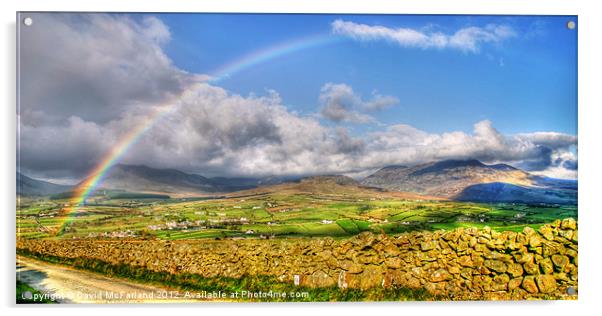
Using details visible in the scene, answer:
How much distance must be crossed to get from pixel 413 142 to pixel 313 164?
205cm

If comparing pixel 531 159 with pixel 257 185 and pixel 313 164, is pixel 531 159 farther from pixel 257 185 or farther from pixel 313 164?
pixel 257 185

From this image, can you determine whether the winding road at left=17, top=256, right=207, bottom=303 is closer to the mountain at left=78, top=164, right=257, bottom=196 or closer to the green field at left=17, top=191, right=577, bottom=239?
the green field at left=17, top=191, right=577, bottom=239

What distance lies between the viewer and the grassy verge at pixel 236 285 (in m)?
6.66

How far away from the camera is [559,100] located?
736cm

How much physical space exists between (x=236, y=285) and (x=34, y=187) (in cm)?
403

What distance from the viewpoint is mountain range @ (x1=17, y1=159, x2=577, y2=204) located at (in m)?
7.53

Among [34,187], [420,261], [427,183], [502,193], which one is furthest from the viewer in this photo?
[427,183]

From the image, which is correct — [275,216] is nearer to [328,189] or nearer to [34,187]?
[328,189]

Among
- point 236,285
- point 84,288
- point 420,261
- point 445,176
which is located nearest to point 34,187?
point 84,288

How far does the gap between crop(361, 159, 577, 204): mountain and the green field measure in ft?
0.67

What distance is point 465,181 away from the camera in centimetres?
761

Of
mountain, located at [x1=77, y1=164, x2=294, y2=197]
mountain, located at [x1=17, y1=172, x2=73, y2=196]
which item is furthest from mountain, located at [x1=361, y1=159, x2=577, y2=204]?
mountain, located at [x1=17, y1=172, x2=73, y2=196]

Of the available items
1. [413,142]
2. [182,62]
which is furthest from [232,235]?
[413,142]

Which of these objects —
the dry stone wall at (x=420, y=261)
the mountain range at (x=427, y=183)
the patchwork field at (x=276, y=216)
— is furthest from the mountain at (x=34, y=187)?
the mountain range at (x=427, y=183)
